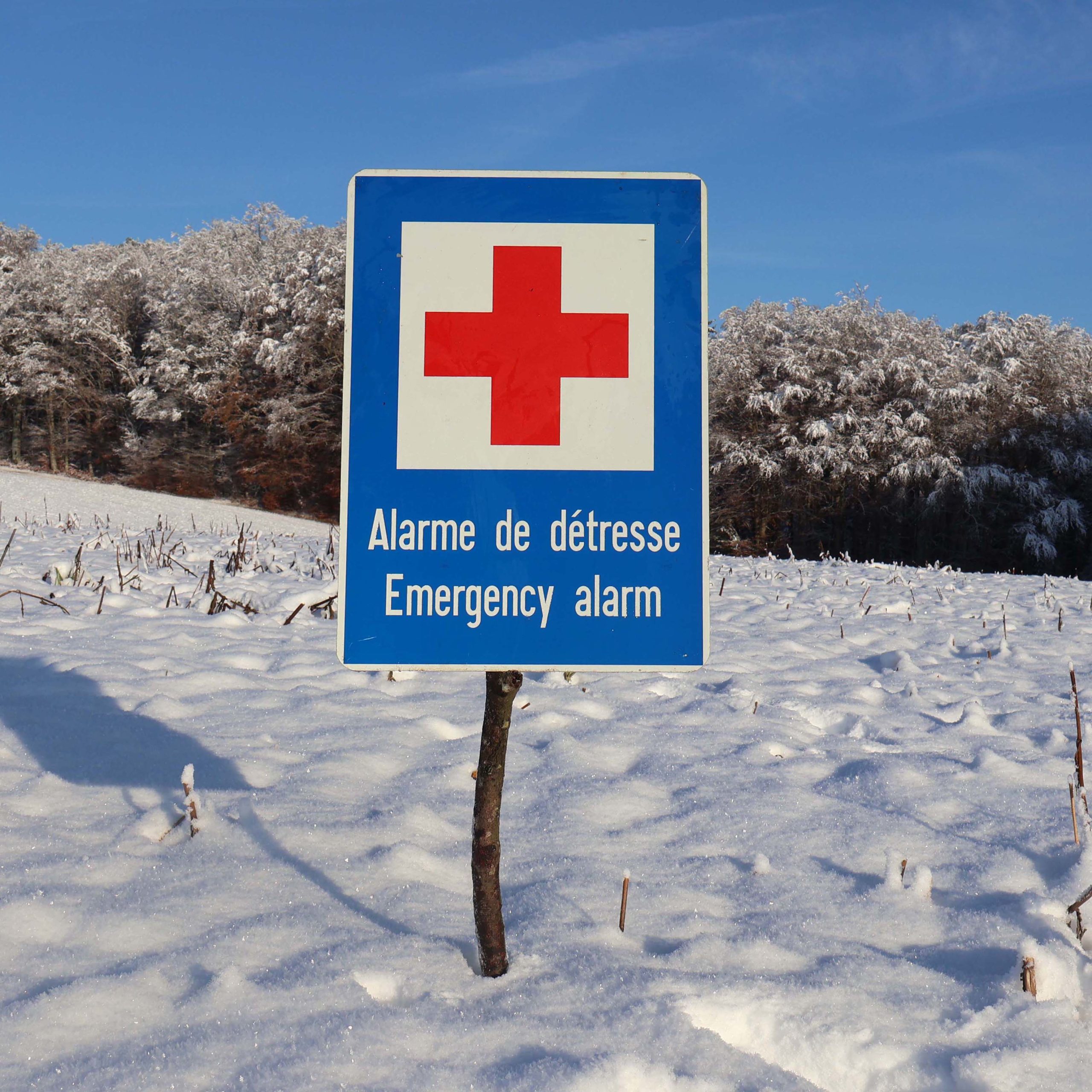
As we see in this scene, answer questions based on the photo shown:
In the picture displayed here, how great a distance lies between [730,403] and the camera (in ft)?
105

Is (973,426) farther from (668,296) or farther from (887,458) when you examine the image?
(668,296)

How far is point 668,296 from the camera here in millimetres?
1725

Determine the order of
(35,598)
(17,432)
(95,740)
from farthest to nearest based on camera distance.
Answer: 1. (17,432)
2. (35,598)
3. (95,740)

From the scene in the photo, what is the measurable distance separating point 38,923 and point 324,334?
3273 cm

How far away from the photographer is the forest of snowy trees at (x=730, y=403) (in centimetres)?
2861

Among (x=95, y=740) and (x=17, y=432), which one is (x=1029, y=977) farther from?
(x=17, y=432)

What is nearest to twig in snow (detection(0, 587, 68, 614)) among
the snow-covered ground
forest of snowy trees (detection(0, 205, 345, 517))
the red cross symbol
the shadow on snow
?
the snow-covered ground

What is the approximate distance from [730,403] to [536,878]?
102 feet

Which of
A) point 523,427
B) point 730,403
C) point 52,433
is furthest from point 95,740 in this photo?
point 52,433

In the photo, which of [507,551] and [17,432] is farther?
[17,432]

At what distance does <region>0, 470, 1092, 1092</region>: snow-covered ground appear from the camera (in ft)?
5.09

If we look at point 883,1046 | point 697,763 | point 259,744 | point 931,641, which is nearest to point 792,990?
point 883,1046

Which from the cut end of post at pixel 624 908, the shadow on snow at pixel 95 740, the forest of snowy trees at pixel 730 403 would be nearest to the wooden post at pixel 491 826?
the cut end of post at pixel 624 908

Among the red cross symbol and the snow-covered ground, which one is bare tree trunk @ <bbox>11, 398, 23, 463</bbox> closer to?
the snow-covered ground
